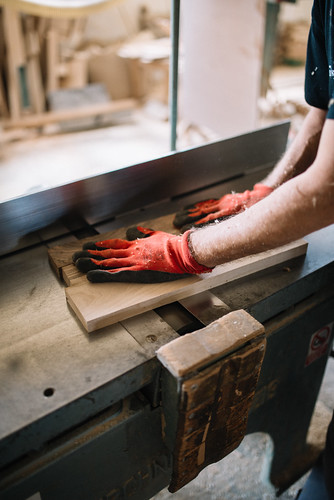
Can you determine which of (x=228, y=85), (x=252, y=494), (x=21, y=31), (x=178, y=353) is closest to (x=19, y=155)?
(x=21, y=31)

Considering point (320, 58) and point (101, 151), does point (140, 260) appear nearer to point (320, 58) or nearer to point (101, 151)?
point (320, 58)

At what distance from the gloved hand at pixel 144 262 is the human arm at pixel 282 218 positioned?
0.05 m

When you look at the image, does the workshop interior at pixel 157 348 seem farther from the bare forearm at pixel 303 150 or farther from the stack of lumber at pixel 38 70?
the stack of lumber at pixel 38 70

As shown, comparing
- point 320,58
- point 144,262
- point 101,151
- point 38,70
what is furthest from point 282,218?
point 38,70

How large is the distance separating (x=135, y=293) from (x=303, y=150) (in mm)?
840

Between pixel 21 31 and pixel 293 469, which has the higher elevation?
Result: pixel 21 31

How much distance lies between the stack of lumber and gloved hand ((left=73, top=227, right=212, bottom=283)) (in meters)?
4.96

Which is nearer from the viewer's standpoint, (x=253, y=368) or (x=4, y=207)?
(x=253, y=368)

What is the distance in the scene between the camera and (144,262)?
46.4 inches

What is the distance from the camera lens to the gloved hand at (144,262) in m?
1.17

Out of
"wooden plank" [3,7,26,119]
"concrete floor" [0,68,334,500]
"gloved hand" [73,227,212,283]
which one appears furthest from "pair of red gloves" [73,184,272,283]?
"wooden plank" [3,7,26,119]

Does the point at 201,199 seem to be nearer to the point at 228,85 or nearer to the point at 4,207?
the point at 4,207

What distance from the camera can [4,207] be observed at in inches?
50.2

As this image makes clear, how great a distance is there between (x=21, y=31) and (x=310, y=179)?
597 centimetres
